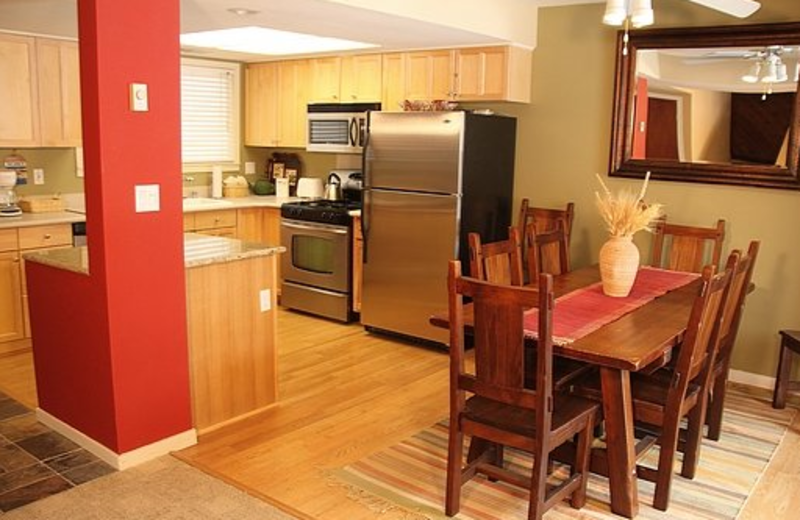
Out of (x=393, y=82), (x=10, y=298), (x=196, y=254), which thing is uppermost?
(x=393, y=82)

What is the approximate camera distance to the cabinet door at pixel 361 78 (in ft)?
18.7

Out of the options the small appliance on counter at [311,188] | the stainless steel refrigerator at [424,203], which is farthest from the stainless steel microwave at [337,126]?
the stainless steel refrigerator at [424,203]

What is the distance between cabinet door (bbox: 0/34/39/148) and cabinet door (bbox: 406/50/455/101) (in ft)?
8.89

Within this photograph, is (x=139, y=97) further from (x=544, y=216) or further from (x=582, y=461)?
(x=544, y=216)

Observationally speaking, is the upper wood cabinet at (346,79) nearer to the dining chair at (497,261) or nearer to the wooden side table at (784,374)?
the dining chair at (497,261)

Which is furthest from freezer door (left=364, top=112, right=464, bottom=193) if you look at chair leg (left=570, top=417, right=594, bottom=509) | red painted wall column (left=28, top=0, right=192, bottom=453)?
chair leg (left=570, top=417, right=594, bottom=509)

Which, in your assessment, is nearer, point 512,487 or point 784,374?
point 512,487

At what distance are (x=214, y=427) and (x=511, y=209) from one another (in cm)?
286

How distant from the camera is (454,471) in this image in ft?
9.17

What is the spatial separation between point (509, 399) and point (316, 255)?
3458 mm

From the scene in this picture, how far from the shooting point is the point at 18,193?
17.4ft

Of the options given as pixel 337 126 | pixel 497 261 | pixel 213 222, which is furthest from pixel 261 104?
pixel 497 261

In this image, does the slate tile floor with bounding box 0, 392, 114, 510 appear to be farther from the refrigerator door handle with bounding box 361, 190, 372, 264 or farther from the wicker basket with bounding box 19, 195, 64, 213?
the refrigerator door handle with bounding box 361, 190, 372, 264

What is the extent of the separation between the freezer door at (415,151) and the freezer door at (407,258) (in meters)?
0.09
